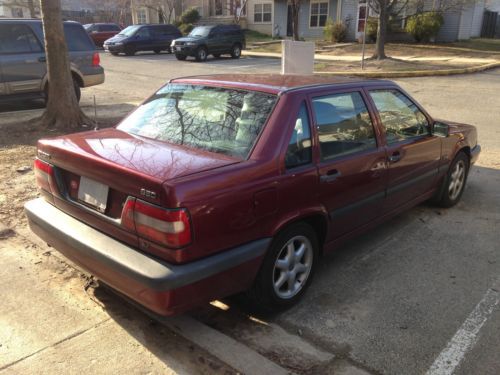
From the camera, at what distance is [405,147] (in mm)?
4121

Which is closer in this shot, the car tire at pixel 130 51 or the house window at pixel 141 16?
the car tire at pixel 130 51

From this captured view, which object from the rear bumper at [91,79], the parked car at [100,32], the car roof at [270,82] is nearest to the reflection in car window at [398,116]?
the car roof at [270,82]

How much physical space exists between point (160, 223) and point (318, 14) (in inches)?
1343

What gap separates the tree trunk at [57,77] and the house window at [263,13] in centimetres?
3115

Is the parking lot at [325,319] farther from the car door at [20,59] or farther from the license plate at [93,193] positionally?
the car door at [20,59]

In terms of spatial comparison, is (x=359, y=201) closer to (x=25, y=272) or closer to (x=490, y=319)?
(x=490, y=319)

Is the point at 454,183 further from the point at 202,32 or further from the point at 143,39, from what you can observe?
the point at 143,39

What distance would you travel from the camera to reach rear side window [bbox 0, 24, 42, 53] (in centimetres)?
945

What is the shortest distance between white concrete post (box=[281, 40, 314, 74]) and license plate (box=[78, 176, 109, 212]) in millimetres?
9709

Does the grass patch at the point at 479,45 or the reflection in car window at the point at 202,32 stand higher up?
the reflection in car window at the point at 202,32

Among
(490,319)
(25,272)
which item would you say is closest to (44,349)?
(25,272)

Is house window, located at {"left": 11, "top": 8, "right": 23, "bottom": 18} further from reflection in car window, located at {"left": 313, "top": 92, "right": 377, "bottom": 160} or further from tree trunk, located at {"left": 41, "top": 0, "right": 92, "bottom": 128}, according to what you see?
reflection in car window, located at {"left": 313, "top": 92, "right": 377, "bottom": 160}

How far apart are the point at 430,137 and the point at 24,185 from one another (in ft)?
15.0

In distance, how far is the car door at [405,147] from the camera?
400 cm
